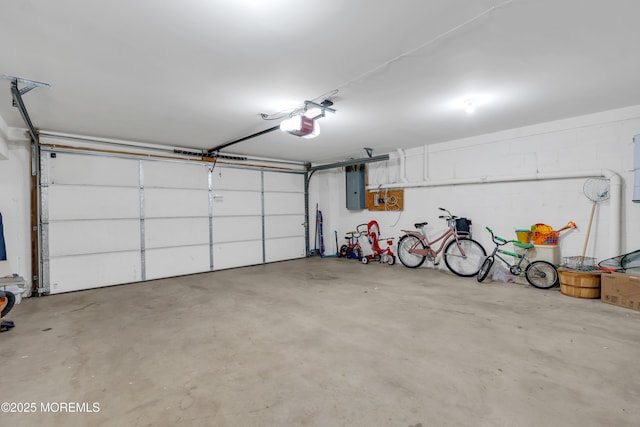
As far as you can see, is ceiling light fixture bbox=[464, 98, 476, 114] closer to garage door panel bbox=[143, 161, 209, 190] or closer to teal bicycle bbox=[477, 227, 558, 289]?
teal bicycle bbox=[477, 227, 558, 289]

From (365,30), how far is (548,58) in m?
1.70

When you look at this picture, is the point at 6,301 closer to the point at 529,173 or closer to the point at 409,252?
the point at 409,252

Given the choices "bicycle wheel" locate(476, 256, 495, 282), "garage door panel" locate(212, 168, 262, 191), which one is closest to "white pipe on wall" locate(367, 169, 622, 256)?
"bicycle wheel" locate(476, 256, 495, 282)

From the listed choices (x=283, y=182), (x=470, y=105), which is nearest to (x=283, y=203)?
(x=283, y=182)

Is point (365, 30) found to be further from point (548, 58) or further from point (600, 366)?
point (600, 366)

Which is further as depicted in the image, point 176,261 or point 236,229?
point 236,229

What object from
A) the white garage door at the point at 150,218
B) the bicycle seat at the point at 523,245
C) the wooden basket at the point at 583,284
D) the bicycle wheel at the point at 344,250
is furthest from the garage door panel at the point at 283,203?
the wooden basket at the point at 583,284

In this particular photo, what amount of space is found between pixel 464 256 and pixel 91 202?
21.5 feet

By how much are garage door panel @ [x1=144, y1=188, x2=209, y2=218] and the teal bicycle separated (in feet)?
17.7

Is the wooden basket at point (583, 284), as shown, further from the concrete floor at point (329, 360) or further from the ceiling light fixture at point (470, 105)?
the ceiling light fixture at point (470, 105)

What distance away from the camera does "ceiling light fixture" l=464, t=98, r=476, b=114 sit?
348cm

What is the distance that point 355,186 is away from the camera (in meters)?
7.29

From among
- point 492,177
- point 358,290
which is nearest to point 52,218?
point 358,290

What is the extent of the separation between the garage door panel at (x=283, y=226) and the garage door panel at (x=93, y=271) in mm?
2767
